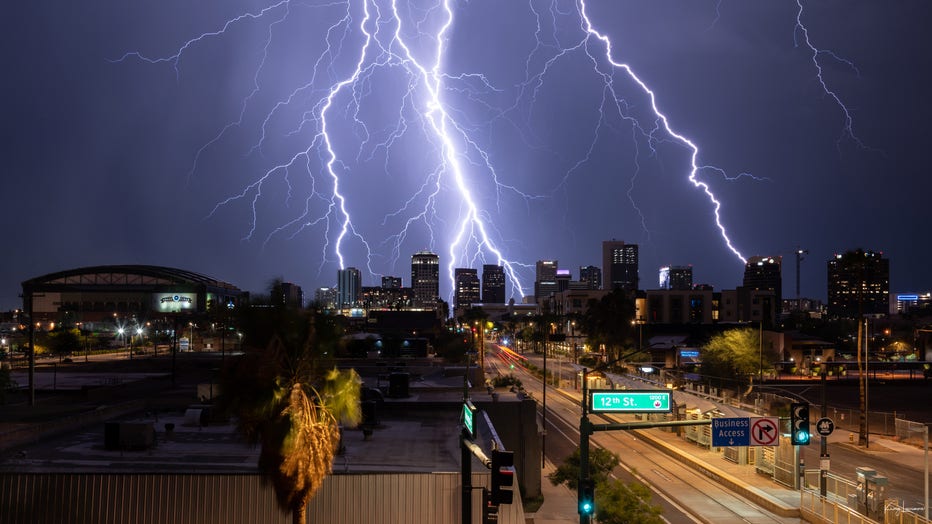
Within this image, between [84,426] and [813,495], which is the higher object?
[84,426]

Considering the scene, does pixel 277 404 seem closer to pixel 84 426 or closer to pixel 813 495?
pixel 84 426

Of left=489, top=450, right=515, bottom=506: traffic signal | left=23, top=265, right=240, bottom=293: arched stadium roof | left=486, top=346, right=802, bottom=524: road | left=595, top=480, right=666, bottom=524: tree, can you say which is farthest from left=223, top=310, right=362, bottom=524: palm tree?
left=23, top=265, right=240, bottom=293: arched stadium roof

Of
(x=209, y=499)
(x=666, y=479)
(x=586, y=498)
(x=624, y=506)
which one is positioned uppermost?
(x=586, y=498)

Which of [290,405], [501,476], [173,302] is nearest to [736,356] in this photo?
[501,476]

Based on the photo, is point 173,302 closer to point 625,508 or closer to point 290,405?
point 625,508

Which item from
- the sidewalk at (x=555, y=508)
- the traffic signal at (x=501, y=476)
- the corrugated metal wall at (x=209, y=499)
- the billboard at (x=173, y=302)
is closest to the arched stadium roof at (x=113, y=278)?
the billboard at (x=173, y=302)

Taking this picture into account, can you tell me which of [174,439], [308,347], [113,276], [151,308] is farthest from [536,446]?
[113,276]
